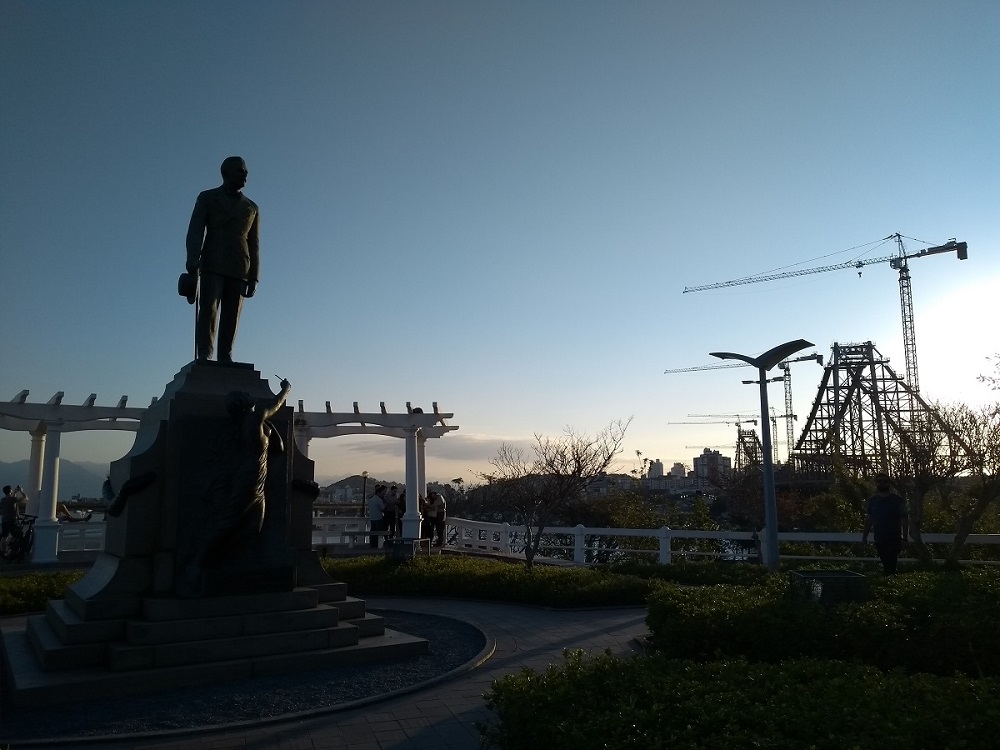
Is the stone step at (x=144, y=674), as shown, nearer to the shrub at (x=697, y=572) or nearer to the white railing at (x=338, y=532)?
the shrub at (x=697, y=572)

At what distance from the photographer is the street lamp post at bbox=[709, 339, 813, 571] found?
11.1 metres

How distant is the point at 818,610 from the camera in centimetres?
643

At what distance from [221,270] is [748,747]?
6.79 m

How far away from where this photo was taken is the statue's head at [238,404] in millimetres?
7145

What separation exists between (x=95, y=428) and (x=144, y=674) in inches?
571

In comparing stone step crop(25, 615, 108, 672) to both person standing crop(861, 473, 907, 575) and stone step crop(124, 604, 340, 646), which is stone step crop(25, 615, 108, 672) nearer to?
stone step crop(124, 604, 340, 646)

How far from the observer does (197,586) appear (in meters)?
6.77

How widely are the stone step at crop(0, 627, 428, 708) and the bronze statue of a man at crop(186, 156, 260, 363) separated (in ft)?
10.6

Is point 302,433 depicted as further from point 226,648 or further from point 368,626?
point 226,648

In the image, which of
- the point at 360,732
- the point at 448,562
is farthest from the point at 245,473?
the point at 448,562

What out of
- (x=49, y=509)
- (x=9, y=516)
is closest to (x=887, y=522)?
(x=9, y=516)

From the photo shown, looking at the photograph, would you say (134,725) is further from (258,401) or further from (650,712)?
(650,712)

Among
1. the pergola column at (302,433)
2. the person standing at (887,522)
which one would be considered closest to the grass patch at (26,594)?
the pergola column at (302,433)

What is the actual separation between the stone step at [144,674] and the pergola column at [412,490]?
1185 cm
